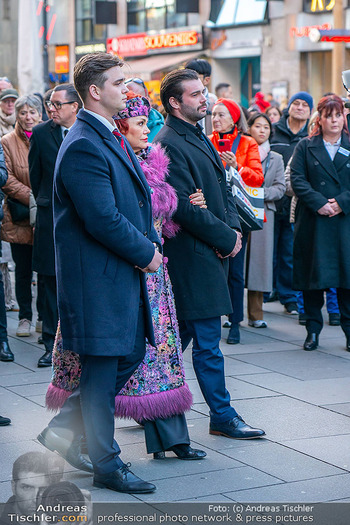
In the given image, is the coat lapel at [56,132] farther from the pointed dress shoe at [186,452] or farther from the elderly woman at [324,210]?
the pointed dress shoe at [186,452]

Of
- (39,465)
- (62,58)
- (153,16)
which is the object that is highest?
(153,16)

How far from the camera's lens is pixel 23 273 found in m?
8.57

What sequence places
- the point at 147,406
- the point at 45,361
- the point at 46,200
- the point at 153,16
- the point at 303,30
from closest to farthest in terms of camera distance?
the point at 147,406 < the point at 45,361 < the point at 46,200 < the point at 303,30 < the point at 153,16

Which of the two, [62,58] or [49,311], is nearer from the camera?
[49,311]

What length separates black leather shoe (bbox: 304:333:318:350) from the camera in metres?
8.05

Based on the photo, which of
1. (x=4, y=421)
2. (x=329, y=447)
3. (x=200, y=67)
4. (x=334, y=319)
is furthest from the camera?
(x=334, y=319)

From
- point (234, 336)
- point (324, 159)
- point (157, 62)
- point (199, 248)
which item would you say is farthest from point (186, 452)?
point (157, 62)

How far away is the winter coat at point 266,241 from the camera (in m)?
9.13

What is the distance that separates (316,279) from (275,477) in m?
3.44

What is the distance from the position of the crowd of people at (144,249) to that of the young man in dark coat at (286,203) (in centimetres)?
179

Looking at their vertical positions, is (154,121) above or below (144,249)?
above

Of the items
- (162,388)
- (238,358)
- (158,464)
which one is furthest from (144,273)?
(238,358)

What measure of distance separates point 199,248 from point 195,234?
0.31 ft

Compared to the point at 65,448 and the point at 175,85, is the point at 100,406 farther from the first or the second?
the point at 175,85
